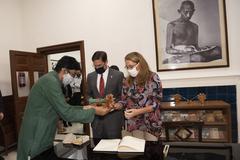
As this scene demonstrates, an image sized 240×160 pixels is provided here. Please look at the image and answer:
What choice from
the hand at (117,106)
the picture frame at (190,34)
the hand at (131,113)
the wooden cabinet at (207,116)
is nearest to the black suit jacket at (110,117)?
the hand at (117,106)

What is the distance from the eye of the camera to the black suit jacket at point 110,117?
2488mm

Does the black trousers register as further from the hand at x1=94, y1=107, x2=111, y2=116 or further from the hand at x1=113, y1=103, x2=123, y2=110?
the hand at x1=113, y1=103, x2=123, y2=110

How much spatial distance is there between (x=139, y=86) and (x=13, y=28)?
3.40 meters

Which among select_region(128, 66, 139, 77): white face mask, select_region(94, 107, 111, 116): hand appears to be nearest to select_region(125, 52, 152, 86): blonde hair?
select_region(128, 66, 139, 77): white face mask

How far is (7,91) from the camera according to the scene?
14.0 feet

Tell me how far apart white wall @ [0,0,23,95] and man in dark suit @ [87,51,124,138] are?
228 cm

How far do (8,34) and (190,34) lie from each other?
3255 mm

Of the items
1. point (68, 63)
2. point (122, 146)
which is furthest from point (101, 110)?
point (122, 146)

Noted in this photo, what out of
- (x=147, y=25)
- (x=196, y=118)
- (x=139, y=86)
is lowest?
(x=196, y=118)

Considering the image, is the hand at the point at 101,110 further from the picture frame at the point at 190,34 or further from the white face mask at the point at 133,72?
the picture frame at the point at 190,34

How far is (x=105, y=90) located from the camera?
8.63ft

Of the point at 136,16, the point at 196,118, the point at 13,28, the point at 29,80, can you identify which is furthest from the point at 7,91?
the point at 196,118

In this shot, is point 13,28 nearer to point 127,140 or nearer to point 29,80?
point 29,80

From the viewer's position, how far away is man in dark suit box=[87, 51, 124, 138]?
249 centimetres
